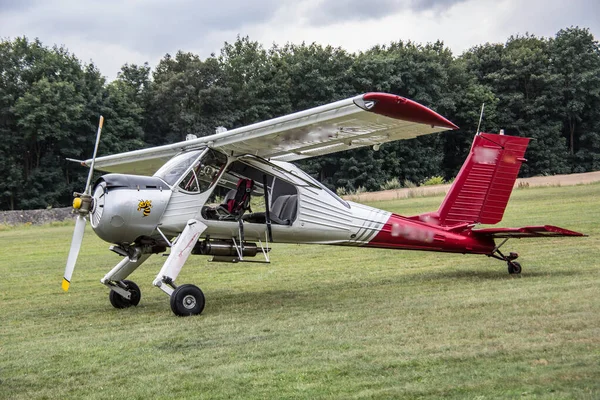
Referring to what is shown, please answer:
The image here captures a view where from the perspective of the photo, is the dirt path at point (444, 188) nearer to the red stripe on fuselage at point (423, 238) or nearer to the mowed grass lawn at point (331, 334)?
the mowed grass lawn at point (331, 334)

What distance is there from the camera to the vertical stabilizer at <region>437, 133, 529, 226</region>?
1299cm

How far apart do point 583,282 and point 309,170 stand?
4863 centimetres

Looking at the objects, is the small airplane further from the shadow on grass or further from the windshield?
the shadow on grass

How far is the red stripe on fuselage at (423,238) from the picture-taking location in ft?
40.9

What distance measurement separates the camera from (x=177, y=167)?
11172 millimetres

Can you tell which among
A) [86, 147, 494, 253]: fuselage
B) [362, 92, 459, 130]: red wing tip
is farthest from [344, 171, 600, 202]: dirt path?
[362, 92, 459, 130]: red wing tip

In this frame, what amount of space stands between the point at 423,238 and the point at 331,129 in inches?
124

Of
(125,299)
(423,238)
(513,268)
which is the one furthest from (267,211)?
(513,268)

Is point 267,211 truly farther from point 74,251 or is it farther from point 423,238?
point 74,251

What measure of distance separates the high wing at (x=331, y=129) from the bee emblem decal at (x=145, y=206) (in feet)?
4.53

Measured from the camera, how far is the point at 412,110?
364 inches

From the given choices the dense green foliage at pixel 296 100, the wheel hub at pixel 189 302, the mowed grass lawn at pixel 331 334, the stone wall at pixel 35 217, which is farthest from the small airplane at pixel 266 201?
the dense green foliage at pixel 296 100

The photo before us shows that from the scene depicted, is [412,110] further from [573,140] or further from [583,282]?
[573,140]

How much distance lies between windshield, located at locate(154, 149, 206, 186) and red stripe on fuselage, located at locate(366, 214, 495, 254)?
11.2 ft
